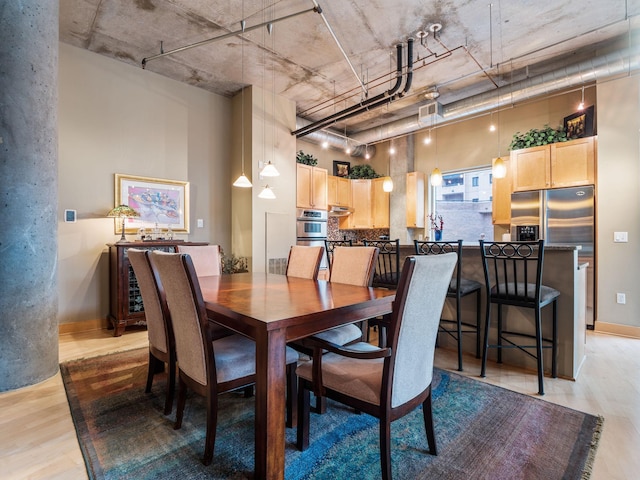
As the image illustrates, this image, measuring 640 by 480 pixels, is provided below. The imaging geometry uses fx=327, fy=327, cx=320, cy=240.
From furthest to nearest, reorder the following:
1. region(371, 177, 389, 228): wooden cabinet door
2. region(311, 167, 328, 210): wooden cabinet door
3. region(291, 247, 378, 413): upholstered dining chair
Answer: region(371, 177, 389, 228): wooden cabinet door
region(311, 167, 328, 210): wooden cabinet door
region(291, 247, 378, 413): upholstered dining chair

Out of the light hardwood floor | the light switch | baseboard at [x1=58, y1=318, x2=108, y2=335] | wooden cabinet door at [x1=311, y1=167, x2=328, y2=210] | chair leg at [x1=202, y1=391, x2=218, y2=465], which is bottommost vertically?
the light hardwood floor

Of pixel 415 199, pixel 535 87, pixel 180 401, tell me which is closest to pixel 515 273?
pixel 180 401

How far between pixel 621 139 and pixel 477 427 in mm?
3865

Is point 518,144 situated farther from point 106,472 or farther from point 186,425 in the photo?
point 106,472

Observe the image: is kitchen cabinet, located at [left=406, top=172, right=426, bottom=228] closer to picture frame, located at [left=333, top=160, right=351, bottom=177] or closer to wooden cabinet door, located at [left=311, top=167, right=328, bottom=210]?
picture frame, located at [left=333, top=160, right=351, bottom=177]

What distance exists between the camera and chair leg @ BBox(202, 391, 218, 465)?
1.52 meters

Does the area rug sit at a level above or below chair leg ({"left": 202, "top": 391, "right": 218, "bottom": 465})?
below

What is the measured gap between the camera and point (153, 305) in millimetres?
2014

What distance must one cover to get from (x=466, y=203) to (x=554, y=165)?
1635mm

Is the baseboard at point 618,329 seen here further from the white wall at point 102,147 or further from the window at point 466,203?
the white wall at point 102,147

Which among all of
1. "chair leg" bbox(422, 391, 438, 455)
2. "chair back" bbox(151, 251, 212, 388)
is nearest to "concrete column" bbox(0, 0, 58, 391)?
"chair back" bbox(151, 251, 212, 388)

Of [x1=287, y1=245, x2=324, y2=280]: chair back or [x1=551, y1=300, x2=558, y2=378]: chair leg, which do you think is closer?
[x1=551, y1=300, x2=558, y2=378]: chair leg

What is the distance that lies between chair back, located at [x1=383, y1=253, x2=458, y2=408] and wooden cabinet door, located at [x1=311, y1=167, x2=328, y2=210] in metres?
4.38

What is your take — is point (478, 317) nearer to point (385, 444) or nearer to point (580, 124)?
point (385, 444)
